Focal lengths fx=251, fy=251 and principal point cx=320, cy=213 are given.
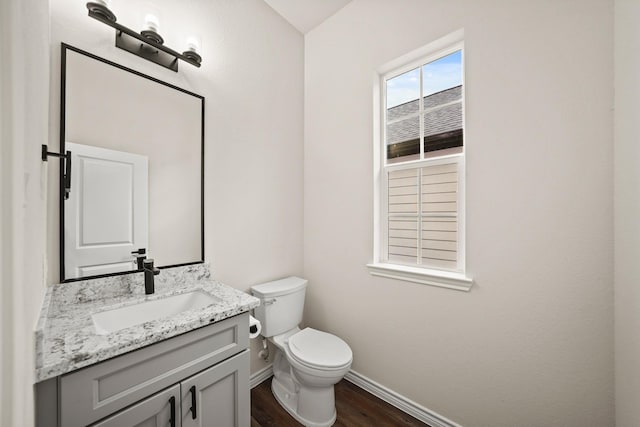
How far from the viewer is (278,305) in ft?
5.82

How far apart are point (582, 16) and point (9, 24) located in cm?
185

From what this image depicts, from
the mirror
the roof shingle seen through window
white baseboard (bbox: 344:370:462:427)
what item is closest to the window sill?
white baseboard (bbox: 344:370:462:427)

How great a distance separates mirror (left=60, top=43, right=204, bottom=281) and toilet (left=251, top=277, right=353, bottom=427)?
59cm

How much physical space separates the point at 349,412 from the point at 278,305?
0.82m

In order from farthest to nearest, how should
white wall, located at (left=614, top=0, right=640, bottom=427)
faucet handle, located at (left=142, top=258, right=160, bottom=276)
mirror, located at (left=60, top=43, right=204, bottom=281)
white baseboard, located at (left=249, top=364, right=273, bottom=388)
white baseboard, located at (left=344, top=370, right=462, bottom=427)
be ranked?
white baseboard, located at (left=249, top=364, right=273, bottom=388) → white baseboard, located at (left=344, top=370, right=462, bottom=427) → faucet handle, located at (left=142, top=258, right=160, bottom=276) → mirror, located at (left=60, top=43, right=204, bottom=281) → white wall, located at (left=614, top=0, right=640, bottom=427)

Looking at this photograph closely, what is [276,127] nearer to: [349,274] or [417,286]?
[349,274]

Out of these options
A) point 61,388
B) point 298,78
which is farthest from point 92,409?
point 298,78

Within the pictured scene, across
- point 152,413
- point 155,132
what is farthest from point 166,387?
point 155,132

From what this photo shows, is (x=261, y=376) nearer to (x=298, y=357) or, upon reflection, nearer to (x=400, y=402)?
(x=298, y=357)

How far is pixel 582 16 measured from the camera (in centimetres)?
109

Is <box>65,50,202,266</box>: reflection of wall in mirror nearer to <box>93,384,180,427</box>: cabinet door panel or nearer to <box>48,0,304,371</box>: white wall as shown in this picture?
<box>48,0,304,371</box>: white wall

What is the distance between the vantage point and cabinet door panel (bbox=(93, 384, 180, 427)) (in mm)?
837

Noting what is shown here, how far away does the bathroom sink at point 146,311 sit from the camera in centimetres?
107

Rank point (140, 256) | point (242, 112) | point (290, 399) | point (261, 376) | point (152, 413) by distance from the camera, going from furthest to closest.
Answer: point (261, 376), point (242, 112), point (290, 399), point (140, 256), point (152, 413)
